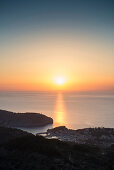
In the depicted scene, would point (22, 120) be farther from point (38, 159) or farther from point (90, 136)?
point (38, 159)

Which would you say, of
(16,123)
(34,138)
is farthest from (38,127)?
(34,138)

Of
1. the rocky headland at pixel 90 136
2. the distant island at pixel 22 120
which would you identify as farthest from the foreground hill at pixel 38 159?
the distant island at pixel 22 120

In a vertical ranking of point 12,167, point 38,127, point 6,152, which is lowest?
point 12,167

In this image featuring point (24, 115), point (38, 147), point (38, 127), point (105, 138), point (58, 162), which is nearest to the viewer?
point (58, 162)

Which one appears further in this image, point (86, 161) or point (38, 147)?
point (38, 147)

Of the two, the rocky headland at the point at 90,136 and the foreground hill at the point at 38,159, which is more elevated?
the rocky headland at the point at 90,136

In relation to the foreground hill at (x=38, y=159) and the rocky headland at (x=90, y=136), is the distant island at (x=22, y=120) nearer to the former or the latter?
the rocky headland at (x=90, y=136)

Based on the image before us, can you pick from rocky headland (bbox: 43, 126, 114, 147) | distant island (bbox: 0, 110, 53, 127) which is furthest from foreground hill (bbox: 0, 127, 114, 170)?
distant island (bbox: 0, 110, 53, 127)

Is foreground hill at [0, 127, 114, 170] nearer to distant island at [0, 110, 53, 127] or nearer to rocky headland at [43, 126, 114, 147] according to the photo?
rocky headland at [43, 126, 114, 147]

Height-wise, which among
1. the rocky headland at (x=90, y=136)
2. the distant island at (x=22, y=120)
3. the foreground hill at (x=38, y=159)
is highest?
the distant island at (x=22, y=120)

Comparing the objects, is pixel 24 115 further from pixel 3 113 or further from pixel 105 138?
pixel 105 138

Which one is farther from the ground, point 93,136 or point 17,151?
point 93,136
